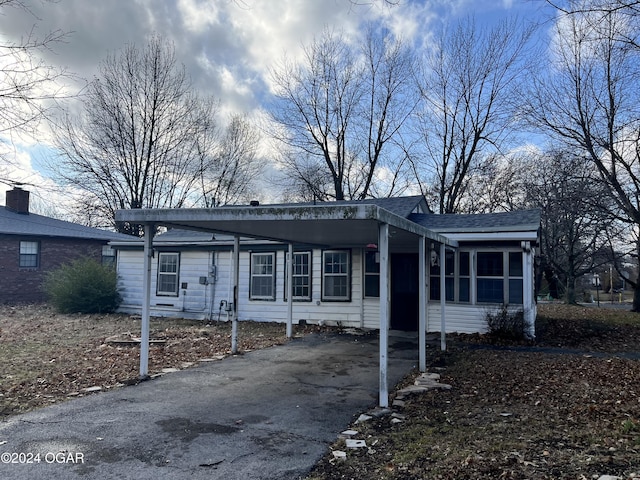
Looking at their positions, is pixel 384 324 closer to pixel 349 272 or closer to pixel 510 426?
pixel 510 426

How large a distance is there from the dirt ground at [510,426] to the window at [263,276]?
6.30 m

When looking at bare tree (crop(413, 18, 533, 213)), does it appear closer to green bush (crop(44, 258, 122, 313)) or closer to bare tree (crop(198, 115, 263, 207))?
bare tree (crop(198, 115, 263, 207))

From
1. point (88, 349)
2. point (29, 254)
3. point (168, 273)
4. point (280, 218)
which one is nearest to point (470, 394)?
point (280, 218)

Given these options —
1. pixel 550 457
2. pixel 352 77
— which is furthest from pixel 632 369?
pixel 352 77

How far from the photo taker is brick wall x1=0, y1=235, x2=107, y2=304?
19547 millimetres

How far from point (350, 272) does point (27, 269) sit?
51.4 ft

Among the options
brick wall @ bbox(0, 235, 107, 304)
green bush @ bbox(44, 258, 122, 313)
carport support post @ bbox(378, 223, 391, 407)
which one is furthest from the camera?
brick wall @ bbox(0, 235, 107, 304)

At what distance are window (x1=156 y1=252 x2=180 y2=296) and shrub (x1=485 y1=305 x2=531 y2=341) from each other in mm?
9860

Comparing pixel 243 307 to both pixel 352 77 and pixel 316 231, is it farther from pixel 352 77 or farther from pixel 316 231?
pixel 352 77

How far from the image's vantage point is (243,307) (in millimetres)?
14188

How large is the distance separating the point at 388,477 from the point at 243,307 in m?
10.9

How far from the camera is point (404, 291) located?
12406 millimetres

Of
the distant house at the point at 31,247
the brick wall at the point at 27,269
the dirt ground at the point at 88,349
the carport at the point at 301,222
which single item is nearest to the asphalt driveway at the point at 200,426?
the dirt ground at the point at 88,349

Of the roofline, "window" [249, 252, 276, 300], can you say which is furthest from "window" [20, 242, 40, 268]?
the roofline
